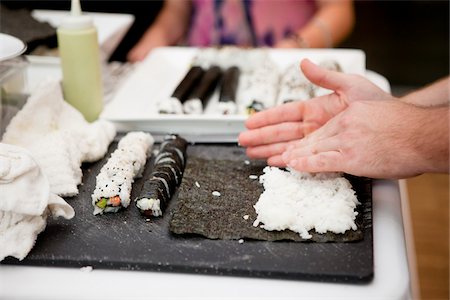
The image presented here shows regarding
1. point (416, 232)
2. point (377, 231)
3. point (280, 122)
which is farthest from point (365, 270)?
point (416, 232)

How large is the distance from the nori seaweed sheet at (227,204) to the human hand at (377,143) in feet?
0.27

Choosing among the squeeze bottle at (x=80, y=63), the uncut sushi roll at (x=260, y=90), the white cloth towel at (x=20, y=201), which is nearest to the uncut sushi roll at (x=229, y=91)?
the uncut sushi roll at (x=260, y=90)

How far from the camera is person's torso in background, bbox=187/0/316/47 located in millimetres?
2186

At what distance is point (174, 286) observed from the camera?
89cm

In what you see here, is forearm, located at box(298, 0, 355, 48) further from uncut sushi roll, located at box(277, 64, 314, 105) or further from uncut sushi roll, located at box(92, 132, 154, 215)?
uncut sushi roll, located at box(92, 132, 154, 215)

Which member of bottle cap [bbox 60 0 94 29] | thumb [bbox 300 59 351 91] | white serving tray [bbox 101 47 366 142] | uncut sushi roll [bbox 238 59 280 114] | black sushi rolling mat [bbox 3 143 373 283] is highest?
bottle cap [bbox 60 0 94 29]

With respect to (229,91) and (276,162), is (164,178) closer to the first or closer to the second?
(276,162)

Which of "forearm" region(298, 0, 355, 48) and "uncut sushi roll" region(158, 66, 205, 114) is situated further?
"forearm" region(298, 0, 355, 48)

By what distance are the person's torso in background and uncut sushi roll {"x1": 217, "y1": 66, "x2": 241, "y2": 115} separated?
24.0 inches

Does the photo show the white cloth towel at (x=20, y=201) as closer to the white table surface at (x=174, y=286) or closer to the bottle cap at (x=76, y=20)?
the white table surface at (x=174, y=286)

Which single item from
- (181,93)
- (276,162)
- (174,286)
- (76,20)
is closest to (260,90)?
(181,93)

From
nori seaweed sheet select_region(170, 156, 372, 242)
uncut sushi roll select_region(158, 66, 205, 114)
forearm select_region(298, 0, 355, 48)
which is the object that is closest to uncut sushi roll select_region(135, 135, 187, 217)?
nori seaweed sheet select_region(170, 156, 372, 242)

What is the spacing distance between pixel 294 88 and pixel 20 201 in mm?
725

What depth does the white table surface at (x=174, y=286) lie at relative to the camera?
0.87 metres
